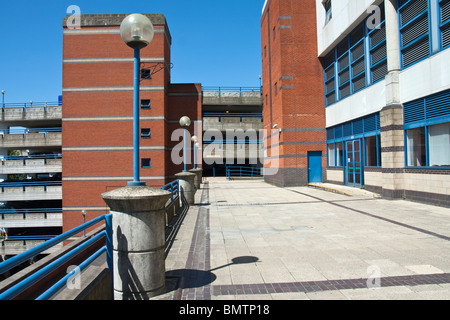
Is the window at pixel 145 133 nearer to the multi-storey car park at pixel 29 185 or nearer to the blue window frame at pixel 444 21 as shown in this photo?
the multi-storey car park at pixel 29 185

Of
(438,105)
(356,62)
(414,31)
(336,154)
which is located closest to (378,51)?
(356,62)

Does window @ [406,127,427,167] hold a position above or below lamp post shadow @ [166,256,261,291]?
above

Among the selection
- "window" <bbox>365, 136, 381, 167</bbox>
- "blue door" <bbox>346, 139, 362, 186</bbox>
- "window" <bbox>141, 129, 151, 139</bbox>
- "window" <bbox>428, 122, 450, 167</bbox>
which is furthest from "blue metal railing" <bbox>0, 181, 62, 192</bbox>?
"window" <bbox>428, 122, 450, 167</bbox>

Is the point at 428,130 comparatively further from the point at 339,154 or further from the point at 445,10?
the point at 339,154

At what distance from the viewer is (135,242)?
366 centimetres

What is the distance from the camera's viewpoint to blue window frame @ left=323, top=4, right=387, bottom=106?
13.6m

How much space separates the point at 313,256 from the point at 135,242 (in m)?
3.29

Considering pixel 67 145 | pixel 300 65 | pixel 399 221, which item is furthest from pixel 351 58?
pixel 67 145

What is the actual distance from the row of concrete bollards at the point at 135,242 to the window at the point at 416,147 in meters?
11.1

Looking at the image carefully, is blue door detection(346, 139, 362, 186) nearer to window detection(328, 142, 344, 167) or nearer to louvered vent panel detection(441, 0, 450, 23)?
window detection(328, 142, 344, 167)

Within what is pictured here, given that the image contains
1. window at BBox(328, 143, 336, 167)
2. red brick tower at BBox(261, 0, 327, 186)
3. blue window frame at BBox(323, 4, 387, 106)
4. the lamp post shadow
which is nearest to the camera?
the lamp post shadow

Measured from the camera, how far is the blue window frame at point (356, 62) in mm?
13570

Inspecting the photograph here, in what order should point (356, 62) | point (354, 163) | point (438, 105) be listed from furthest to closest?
point (354, 163), point (356, 62), point (438, 105)

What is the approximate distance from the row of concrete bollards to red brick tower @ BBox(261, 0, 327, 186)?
56.9 ft
